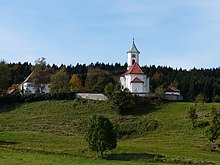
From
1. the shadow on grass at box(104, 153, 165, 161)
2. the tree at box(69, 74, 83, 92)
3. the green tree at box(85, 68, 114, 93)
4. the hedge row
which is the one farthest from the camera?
the green tree at box(85, 68, 114, 93)

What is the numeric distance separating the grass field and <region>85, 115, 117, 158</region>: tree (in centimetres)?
99

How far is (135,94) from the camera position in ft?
275

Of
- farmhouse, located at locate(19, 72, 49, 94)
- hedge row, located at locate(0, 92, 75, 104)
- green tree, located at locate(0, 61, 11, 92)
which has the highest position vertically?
green tree, located at locate(0, 61, 11, 92)

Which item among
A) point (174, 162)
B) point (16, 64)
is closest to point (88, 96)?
point (174, 162)

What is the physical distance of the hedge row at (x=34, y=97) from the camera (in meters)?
87.1

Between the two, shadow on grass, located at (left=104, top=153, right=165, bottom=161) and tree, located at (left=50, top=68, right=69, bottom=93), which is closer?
shadow on grass, located at (left=104, top=153, right=165, bottom=161)

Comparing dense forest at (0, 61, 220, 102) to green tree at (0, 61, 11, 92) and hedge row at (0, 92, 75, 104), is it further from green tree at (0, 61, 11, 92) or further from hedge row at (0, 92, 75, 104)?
hedge row at (0, 92, 75, 104)

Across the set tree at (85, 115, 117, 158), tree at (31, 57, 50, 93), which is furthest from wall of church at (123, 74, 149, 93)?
tree at (85, 115, 117, 158)

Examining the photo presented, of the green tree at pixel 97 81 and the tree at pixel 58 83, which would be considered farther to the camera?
the green tree at pixel 97 81

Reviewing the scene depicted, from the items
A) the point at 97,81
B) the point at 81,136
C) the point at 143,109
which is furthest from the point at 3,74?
the point at 81,136

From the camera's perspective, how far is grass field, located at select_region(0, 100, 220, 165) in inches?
1625

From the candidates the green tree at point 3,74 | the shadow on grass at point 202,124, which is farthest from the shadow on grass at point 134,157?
the green tree at point 3,74

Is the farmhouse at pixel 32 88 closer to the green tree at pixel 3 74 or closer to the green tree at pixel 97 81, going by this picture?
the green tree at pixel 3 74

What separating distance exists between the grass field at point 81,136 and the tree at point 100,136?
0.99 metres
